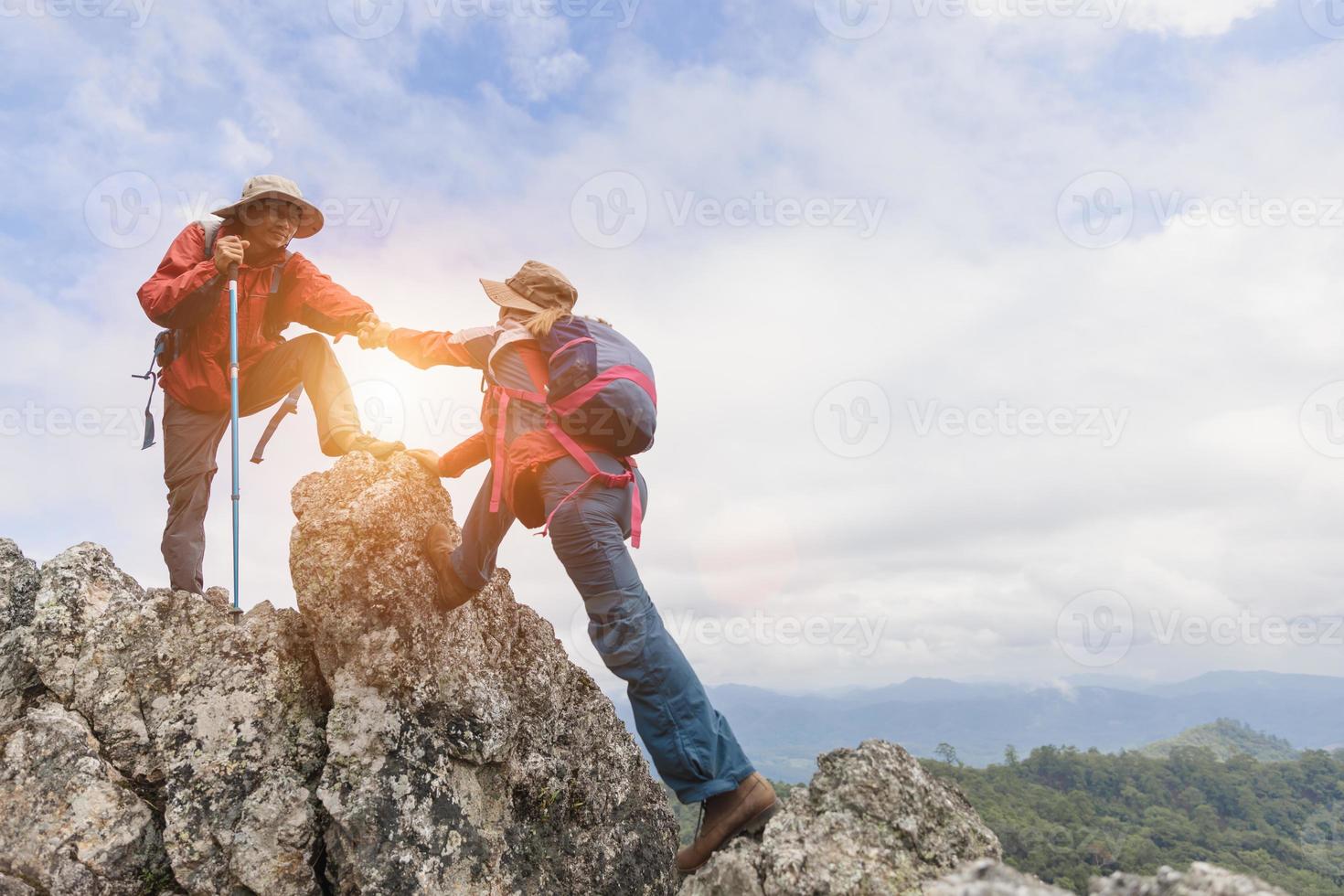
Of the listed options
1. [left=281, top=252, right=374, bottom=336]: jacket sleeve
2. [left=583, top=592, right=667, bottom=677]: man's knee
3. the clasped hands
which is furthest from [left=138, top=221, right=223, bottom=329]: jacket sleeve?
[left=583, top=592, right=667, bottom=677]: man's knee

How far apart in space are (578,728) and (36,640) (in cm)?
516

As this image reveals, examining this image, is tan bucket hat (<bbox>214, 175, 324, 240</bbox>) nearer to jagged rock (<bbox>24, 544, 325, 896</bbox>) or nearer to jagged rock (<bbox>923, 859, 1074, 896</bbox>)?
jagged rock (<bbox>24, 544, 325, 896</bbox>)

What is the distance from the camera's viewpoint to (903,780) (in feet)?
17.6

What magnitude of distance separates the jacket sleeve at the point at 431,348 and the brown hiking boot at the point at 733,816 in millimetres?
4328

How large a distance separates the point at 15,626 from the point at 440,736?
15.5 ft

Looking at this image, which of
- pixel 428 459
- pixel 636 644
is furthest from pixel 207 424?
pixel 636 644

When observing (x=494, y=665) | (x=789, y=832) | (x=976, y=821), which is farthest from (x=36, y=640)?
(x=976, y=821)

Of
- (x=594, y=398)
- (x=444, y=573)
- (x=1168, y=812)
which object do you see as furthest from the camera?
(x=1168, y=812)

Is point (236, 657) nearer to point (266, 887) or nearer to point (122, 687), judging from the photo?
point (122, 687)

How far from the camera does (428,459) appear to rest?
840 centimetres

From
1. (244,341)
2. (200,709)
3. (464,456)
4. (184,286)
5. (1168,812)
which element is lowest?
(1168,812)

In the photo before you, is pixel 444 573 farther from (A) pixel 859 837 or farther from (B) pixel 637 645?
(A) pixel 859 837

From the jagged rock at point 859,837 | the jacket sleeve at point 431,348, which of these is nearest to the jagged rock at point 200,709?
the jacket sleeve at point 431,348

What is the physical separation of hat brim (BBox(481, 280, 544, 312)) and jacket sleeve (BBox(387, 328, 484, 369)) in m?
0.60
